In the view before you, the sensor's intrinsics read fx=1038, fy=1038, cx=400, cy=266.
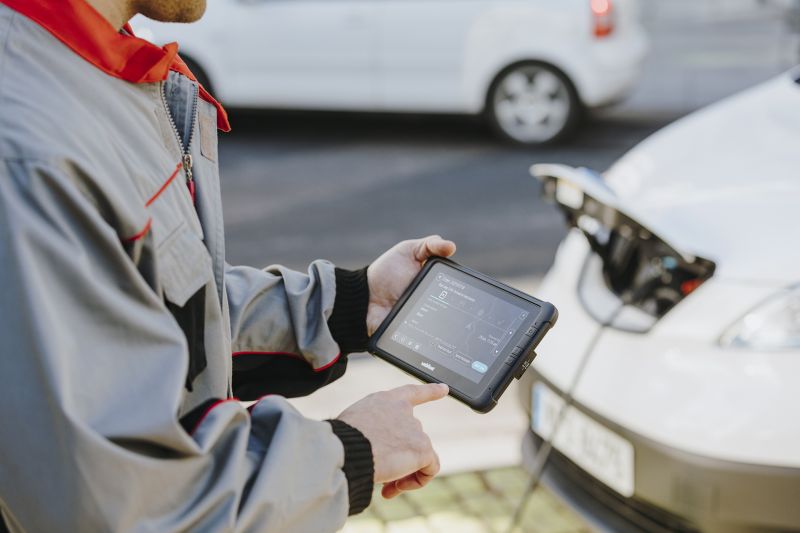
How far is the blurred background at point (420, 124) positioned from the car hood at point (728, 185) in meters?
2.05

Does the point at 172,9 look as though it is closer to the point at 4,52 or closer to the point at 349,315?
the point at 4,52

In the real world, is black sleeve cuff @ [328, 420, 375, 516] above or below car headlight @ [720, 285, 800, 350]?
above

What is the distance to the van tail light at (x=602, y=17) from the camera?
7.39 m

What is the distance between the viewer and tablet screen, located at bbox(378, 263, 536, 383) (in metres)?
1.76

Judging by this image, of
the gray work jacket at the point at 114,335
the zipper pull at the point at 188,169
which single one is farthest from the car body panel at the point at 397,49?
the gray work jacket at the point at 114,335

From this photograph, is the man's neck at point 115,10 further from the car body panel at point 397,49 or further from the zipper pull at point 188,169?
the car body panel at point 397,49

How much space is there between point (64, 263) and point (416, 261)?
92cm

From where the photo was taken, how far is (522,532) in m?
2.97

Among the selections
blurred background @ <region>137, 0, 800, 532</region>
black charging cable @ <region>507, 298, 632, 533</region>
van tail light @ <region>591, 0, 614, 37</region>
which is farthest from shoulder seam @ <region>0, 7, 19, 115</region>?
van tail light @ <region>591, 0, 614, 37</region>

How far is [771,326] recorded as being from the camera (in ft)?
7.54

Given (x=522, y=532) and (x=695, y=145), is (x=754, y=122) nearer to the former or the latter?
(x=695, y=145)

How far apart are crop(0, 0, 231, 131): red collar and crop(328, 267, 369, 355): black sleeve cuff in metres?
0.61

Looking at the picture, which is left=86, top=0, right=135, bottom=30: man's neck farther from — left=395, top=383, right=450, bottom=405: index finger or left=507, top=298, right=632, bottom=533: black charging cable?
left=507, top=298, right=632, bottom=533: black charging cable

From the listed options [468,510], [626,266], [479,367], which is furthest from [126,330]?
[468,510]
